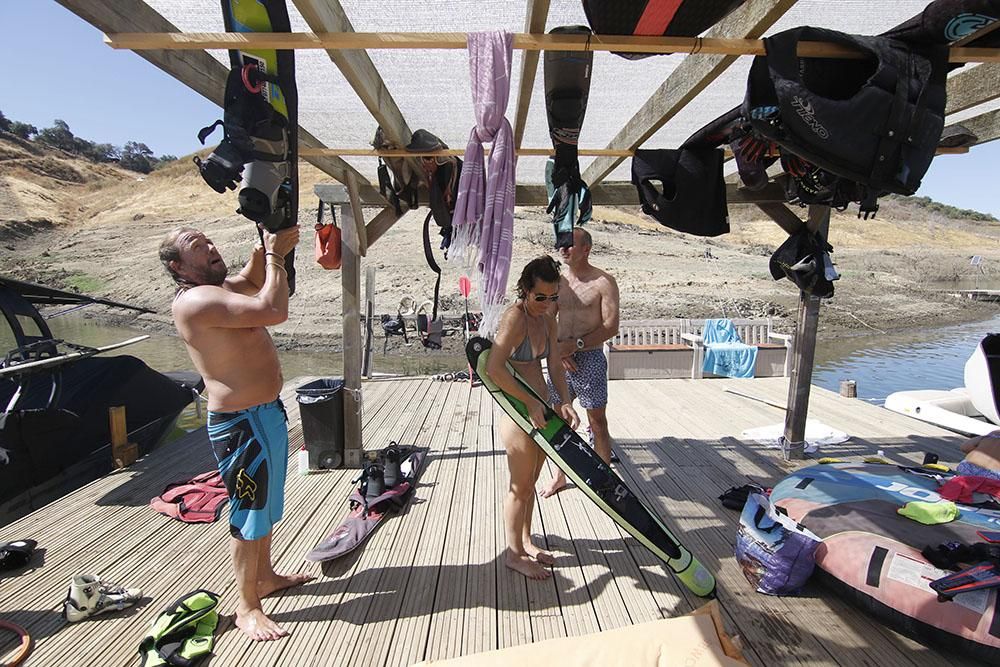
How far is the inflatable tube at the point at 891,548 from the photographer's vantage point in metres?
2.04

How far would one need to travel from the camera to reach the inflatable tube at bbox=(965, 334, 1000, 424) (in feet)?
9.70

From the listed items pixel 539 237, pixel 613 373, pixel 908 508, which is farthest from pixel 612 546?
pixel 539 237

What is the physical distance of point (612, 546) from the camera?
9.49ft

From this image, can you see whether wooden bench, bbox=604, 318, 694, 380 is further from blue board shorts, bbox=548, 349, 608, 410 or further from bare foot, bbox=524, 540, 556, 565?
bare foot, bbox=524, 540, 556, 565

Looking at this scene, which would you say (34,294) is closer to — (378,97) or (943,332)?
(378,97)

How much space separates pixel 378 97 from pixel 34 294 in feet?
14.5

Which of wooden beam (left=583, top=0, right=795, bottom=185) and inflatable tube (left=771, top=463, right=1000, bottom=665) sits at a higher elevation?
wooden beam (left=583, top=0, right=795, bottom=185)

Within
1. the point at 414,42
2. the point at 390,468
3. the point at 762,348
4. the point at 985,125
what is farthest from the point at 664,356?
the point at 414,42

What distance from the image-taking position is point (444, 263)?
9.61 metres

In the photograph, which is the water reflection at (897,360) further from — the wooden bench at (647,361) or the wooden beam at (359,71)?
the wooden beam at (359,71)

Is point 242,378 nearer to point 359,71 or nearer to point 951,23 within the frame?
point 359,71

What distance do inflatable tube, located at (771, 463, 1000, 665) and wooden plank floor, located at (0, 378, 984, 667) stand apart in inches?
5.2

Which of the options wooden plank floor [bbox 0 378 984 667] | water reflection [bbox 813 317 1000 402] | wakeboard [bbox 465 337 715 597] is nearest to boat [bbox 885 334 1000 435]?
wooden plank floor [bbox 0 378 984 667]

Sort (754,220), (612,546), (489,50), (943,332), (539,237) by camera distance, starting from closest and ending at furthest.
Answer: (489,50) → (612,546) → (943,332) → (539,237) → (754,220)
